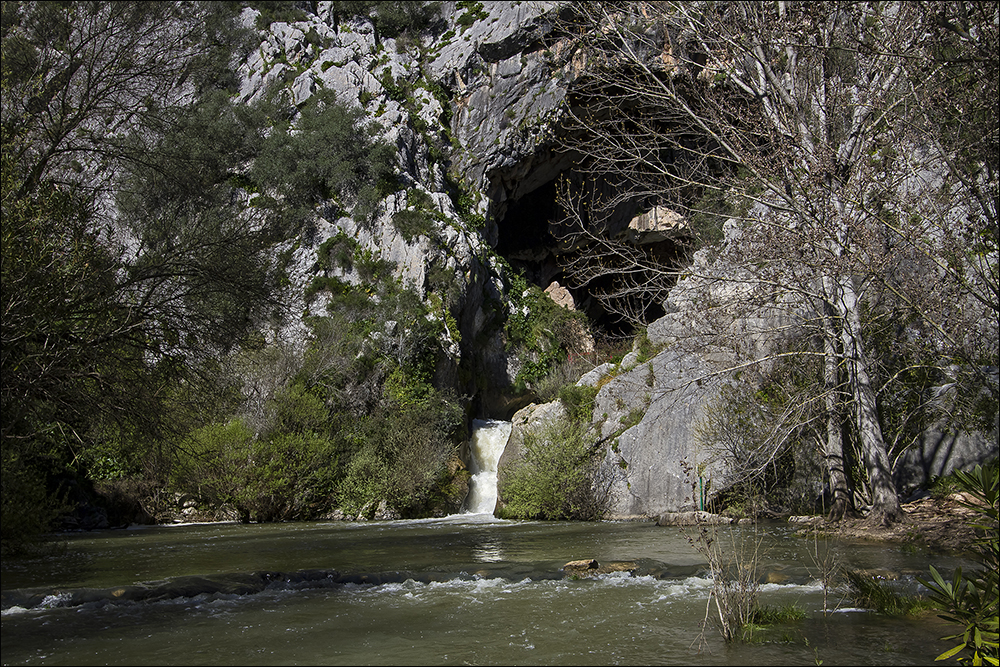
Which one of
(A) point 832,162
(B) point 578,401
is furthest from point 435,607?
(B) point 578,401

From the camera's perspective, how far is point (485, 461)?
25.9 meters

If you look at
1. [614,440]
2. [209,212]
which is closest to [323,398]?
[614,440]

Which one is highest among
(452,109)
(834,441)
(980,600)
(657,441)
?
(452,109)

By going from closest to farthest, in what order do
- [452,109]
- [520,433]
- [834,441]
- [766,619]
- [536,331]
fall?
[766,619] → [834,441] → [520,433] → [536,331] → [452,109]

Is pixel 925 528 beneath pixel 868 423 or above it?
beneath

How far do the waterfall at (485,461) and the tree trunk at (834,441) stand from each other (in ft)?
37.7

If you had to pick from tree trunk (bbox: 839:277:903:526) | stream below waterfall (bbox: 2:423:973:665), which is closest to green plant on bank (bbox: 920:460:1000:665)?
stream below waterfall (bbox: 2:423:973:665)

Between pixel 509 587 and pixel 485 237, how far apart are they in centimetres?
2585

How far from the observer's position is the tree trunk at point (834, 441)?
13.4 meters

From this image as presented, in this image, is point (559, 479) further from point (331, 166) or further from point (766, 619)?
point (331, 166)

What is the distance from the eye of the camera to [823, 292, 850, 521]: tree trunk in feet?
44.0

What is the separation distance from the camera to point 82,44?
10.4 meters

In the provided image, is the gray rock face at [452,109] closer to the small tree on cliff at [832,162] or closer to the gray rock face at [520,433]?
the gray rock face at [520,433]

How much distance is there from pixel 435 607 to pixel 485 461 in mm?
18102
